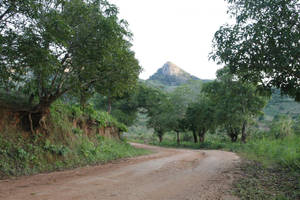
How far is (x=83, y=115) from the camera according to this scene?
49.3 feet

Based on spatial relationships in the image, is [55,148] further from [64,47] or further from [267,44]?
[267,44]

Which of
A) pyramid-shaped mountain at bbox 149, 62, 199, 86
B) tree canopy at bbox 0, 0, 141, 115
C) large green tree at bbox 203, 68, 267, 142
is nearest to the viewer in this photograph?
tree canopy at bbox 0, 0, 141, 115

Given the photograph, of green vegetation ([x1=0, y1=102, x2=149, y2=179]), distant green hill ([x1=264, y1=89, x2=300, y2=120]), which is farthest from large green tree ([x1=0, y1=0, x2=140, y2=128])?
distant green hill ([x1=264, y1=89, x2=300, y2=120])

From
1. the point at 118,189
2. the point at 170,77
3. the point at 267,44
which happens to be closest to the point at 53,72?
the point at 118,189

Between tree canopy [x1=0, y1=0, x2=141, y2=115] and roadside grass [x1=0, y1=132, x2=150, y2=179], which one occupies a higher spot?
tree canopy [x1=0, y1=0, x2=141, y2=115]

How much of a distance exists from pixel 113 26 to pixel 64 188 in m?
6.01

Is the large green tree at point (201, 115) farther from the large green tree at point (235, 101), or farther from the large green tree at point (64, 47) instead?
the large green tree at point (64, 47)

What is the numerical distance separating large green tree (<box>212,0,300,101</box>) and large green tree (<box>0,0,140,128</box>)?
4.65 meters

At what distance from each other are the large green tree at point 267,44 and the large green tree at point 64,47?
15.3 ft

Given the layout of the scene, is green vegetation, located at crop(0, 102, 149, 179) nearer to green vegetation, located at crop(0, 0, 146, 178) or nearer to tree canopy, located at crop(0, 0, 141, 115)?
green vegetation, located at crop(0, 0, 146, 178)

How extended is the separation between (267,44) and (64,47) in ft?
26.2

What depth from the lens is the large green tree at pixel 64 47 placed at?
23.4 feet

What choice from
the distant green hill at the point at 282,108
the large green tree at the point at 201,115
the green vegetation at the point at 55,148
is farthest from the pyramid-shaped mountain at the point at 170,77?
the green vegetation at the point at 55,148

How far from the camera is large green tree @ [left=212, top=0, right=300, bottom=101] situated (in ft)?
25.9
